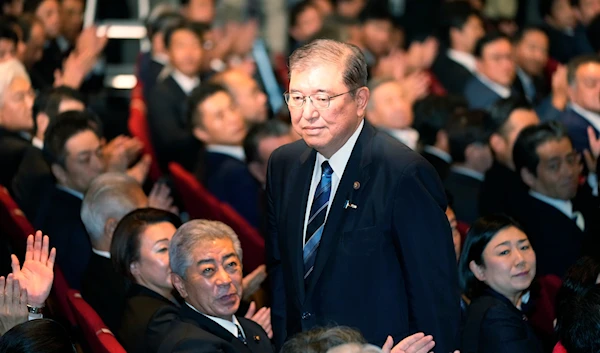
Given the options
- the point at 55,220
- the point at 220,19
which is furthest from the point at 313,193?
the point at 220,19

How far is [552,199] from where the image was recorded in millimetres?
4578

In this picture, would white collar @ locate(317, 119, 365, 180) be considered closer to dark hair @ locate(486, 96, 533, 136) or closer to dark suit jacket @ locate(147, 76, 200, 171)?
dark hair @ locate(486, 96, 533, 136)

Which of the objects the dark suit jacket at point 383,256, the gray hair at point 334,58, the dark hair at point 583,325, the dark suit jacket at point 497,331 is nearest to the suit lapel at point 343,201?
the dark suit jacket at point 383,256

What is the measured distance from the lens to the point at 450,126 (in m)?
5.55

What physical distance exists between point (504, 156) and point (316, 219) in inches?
116

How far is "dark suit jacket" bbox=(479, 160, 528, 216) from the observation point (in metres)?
4.67

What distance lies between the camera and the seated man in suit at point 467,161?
5141mm

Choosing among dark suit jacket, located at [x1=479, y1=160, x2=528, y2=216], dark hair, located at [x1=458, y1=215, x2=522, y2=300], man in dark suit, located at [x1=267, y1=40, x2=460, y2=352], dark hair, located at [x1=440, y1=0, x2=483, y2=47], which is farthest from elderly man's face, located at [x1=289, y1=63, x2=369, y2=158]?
dark hair, located at [x1=440, y1=0, x2=483, y2=47]

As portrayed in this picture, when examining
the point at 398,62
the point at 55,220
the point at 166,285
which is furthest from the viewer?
the point at 398,62

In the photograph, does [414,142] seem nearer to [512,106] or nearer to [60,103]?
[512,106]

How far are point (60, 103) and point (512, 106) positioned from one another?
2.62 meters

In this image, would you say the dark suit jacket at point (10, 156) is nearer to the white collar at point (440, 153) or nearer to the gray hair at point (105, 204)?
the gray hair at point (105, 204)

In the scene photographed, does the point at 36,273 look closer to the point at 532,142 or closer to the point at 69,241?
the point at 69,241

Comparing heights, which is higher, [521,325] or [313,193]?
[313,193]
